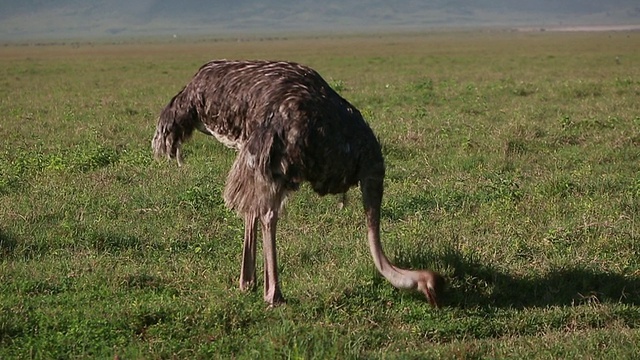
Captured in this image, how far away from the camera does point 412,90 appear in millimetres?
21000

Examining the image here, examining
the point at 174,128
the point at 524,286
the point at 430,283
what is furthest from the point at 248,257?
the point at 524,286

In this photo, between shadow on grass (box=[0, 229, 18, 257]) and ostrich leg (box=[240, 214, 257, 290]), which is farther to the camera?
shadow on grass (box=[0, 229, 18, 257])

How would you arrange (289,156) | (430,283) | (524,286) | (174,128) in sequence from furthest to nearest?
1. (174,128)
2. (524,286)
3. (289,156)
4. (430,283)

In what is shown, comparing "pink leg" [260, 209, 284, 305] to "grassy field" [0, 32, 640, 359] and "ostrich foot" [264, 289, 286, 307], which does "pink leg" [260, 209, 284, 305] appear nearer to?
"ostrich foot" [264, 289, 286, 307]

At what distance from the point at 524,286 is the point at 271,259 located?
1834 mm

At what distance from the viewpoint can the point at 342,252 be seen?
285 inches

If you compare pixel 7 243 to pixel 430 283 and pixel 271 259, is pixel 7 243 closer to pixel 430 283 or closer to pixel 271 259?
pixel 271 259

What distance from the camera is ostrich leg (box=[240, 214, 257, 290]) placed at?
6332 mm

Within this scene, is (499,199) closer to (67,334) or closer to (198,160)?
(198,160)

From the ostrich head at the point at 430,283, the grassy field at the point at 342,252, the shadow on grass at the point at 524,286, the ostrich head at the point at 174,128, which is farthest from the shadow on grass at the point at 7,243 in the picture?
the ostrich head at the point at 430,283

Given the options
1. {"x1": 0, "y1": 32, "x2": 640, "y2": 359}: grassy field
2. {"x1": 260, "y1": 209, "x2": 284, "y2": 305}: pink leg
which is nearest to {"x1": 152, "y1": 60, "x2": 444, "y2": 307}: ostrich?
{"x1": 260, "y1": 209, "x2": 284, "y2": 305}: pink leg

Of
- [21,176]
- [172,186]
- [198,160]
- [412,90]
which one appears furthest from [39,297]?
[412,90]

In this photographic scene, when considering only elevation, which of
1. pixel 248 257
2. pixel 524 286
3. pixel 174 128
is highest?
pixel 174 128

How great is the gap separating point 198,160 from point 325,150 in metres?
5.48
